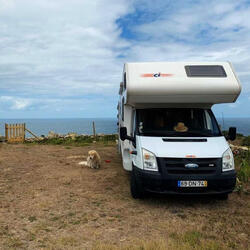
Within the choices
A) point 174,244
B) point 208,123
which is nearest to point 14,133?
point 208,123

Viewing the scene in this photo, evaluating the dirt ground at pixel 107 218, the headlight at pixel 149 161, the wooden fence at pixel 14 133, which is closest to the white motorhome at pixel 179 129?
the headlight at pixel 149 161

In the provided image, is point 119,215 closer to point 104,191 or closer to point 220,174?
point 104,191

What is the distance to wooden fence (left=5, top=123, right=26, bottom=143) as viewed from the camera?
64.5ft

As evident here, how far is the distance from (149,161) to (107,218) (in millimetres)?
1403

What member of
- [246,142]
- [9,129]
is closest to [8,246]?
[246,142]

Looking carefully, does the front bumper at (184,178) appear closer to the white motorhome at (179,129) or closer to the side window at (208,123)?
the white motorhome at (179,129)

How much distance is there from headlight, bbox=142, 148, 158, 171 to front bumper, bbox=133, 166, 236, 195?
4.2 inches

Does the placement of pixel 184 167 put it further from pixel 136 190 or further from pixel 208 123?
pixel 208 123

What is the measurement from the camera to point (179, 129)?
6.52 metres

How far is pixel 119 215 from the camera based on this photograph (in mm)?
5402

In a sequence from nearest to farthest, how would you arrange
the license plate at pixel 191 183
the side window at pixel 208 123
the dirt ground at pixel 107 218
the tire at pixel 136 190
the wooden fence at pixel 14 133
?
the dirt ground at pixel 107 218 → the license plate at pixel 191 183 → the tire at pixel 136 190 → the side window at pixel 208 123 → the wooden fence at pixel 14 133

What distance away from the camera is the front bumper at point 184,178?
545 centimetres

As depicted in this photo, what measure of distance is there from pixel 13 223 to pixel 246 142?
14338mm

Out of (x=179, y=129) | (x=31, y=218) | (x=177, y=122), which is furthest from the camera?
(x=177, y=122)
